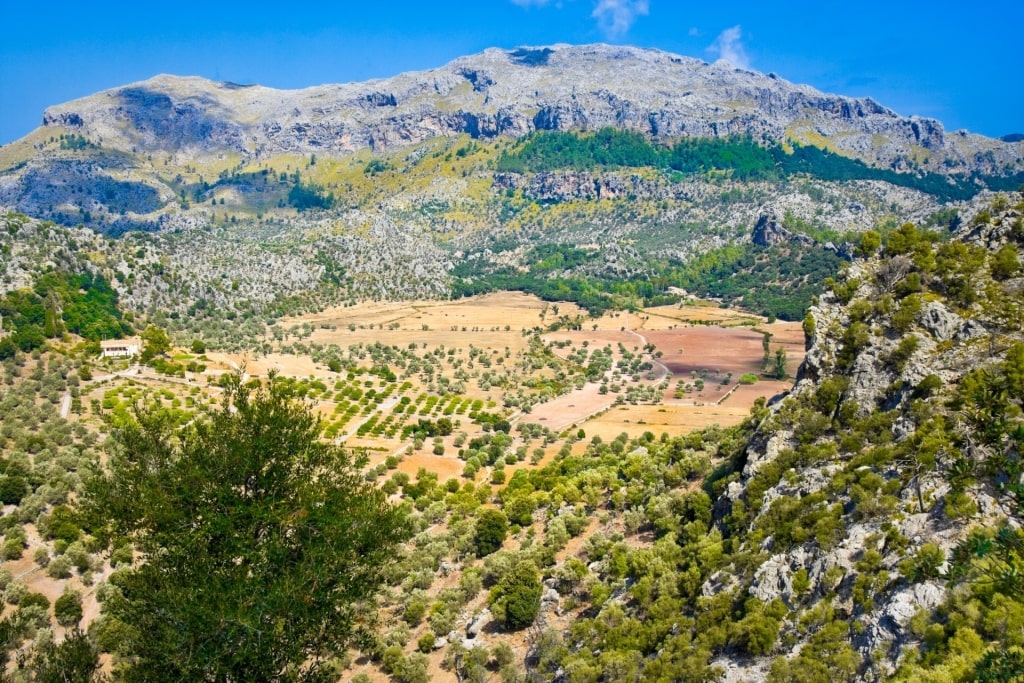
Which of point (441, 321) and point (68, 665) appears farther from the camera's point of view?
point (441, 321)

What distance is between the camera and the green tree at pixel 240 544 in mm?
16516

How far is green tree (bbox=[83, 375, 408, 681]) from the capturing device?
16.5 metres

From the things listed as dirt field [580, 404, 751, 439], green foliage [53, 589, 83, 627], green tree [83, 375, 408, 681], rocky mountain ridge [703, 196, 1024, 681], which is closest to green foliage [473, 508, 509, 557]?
rocky mountain ridge [703, 196, 1024, 681]

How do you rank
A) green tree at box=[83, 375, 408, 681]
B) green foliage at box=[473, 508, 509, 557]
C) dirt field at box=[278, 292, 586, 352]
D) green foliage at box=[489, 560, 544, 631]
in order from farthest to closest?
dirt field at box=[278, 292, 586, 352]
green foliage at box=[473, 508, 509, 557]
green foliage at box=[489, 560, 544, 631]
green tree at box=[83, 375, 408, 681]

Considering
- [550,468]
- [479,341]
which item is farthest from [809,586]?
[479,341]

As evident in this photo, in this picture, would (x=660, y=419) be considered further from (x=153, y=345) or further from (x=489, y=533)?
(x=153, y=345)

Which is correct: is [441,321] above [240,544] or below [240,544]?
below

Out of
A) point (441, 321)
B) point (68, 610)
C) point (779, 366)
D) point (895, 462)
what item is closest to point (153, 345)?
point (68, 610)

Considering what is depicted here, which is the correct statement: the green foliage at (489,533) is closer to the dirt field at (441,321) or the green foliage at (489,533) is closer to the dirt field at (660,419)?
the dirt field at (660,419)

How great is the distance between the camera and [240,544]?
18.3 m

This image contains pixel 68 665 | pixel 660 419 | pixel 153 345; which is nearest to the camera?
pixel 68 665

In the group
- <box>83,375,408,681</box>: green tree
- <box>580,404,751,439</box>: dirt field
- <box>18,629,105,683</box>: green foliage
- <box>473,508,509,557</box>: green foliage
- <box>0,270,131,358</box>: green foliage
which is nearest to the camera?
<box>83,375,408,681</box>: green tree

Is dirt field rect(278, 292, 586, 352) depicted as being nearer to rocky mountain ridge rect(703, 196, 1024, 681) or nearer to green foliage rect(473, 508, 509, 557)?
green foliage rect(473, 508, 509, 557)

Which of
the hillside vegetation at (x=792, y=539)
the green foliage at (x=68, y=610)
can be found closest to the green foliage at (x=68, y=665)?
the hillside vegetation at (x=792, y=539)
